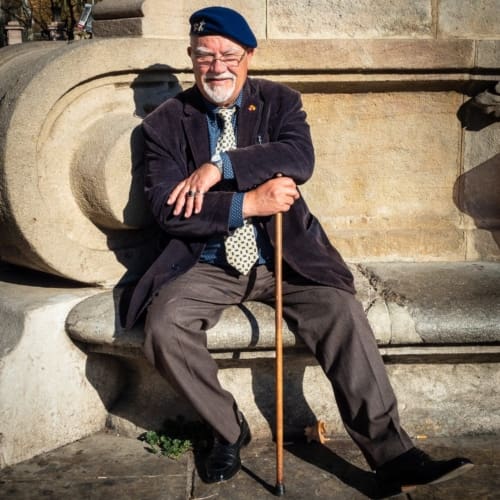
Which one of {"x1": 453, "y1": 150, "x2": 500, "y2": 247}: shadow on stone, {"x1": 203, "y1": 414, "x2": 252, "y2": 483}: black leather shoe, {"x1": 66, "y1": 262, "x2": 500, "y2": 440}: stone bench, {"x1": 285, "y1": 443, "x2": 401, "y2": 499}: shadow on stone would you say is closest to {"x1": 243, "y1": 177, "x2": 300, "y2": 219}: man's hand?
{"x1": 66, "y1": 262, "x2": 500, "y2": 440}: stone bench

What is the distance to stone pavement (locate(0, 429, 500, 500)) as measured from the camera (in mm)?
2881

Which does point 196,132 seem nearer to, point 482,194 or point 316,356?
point 316,356

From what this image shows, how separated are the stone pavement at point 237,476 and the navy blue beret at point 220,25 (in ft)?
5.58

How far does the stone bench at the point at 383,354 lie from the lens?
10.3 ft

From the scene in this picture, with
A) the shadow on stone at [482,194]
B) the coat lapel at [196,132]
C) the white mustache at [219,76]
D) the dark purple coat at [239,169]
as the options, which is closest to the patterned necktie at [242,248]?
the dark purple coat at [239,169]

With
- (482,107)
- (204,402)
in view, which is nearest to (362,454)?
(204,402)

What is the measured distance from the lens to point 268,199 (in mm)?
3039

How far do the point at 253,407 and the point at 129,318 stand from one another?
0.69m

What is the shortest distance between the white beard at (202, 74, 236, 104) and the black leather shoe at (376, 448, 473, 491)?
5.15 feet

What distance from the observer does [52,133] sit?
337 cm

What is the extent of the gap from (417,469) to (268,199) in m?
1.15

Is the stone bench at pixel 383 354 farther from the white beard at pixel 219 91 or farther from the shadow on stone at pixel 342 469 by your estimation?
the white beard at pixel 219 91

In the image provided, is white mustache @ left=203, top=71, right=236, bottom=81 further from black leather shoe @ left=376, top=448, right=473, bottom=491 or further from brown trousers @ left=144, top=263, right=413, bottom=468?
black leather shoe @ left=376, top=448, right=473, bottom=491

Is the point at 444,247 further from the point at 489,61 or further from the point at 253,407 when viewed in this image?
the point at 253,407
